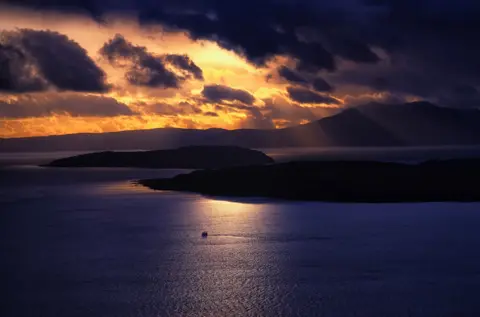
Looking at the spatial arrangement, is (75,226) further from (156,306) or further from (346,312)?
(346,312)

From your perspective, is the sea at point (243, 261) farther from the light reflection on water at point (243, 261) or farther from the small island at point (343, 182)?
the small island at point (343, 182)

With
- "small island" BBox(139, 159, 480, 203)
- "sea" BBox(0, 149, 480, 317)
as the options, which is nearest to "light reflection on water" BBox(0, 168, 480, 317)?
"sea" BBox(0, 149, 480, 317)

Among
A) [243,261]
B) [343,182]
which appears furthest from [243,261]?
[343,182]

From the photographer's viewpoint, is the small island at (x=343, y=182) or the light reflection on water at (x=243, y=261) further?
the small island at (x=343, y=182)

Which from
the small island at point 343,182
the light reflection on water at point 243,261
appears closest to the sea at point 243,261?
the light reflection on water at point 243,261

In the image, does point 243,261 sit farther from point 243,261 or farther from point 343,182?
point 343,182

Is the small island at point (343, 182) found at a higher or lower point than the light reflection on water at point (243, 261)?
higher
